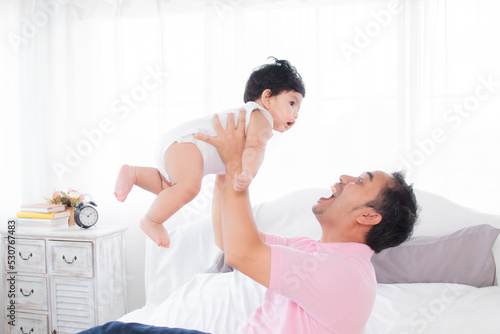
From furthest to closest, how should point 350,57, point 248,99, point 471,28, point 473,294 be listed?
point 350,57 → point 471,28 → point 473,294 → point 248,99

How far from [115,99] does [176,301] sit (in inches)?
64.5

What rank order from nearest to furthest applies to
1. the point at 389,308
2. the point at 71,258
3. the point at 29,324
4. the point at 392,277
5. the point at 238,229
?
the point at 238,229, the point at 389,308, the point at 392,277, the point at 71,258, the point at 29,324

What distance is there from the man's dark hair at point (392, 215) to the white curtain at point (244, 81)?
1.18m

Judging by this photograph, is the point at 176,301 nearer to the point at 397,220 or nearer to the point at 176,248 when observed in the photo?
the point at 176,248

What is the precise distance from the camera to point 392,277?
6.44ft

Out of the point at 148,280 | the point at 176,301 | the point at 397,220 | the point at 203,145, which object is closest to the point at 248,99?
the point at 203,145

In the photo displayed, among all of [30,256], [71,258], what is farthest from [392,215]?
[30,256]

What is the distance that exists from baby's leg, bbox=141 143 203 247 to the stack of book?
1729mm

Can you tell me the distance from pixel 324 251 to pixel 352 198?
7.4 inches

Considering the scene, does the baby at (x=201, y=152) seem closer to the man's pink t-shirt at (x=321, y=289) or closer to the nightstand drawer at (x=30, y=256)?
the man's pink t-shirt at (x=321, y=289)

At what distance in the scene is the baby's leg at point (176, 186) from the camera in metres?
1.12

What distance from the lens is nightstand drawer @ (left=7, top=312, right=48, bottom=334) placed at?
2623mm

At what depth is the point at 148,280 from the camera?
2352mm

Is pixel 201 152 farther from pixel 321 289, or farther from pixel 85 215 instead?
pixel 85 215
